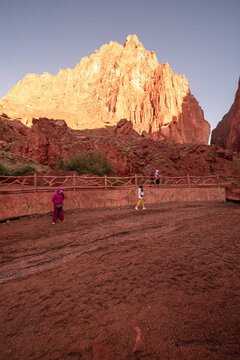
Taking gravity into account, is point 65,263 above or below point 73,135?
below

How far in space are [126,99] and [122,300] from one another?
59640 millimetres

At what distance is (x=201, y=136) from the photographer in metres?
51.5

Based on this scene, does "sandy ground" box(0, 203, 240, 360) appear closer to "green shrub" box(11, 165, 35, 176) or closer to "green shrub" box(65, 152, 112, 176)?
"green shrub" box(11, 165, 35, 176)

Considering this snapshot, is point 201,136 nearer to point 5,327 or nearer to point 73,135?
point 73,135

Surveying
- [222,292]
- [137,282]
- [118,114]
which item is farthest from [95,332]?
[118,114]

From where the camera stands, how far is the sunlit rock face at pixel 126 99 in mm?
48562

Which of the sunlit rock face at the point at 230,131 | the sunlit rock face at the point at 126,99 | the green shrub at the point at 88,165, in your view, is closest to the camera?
the green shrub at the point at 88,165

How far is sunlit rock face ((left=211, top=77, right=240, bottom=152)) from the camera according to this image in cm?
3931

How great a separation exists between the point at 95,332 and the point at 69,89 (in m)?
79.9

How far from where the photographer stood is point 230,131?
4184 centimetres

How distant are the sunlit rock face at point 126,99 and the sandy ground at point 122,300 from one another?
133ft

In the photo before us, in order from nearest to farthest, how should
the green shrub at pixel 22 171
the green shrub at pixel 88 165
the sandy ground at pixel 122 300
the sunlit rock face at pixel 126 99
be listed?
the sandy ground at pixel 122 300, the green shrub at pixel 22 171, the green shrub at pixel 88 165, the sunlit rock face at pixel 126 99

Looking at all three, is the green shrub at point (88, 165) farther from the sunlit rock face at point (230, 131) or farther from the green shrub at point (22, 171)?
the sunlit rock face at point (230, 131)

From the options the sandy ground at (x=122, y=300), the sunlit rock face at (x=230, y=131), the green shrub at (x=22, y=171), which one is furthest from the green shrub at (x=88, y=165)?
the sunlit rock face at (x=230, y=131)
